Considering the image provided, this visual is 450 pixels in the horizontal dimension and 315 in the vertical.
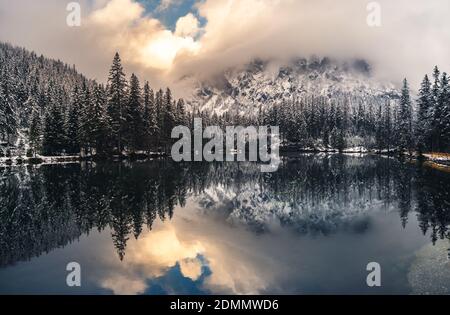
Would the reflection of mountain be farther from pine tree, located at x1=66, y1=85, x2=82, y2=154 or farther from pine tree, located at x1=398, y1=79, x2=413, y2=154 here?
pine tree, located at x1=398, y1=79, x2=413, y2=154

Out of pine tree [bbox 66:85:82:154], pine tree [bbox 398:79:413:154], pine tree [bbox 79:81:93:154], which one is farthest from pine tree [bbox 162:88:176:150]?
pine tree [bbox 398:79:413:154]

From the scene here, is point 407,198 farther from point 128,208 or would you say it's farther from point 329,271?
point 128,208

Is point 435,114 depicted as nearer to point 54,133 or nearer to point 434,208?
point 434,208

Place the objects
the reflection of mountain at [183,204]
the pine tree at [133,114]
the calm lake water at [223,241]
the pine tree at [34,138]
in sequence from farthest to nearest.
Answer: the pine tree at [133,114], the pine tree at [34,138], the reflection of mountain at [183,204], the calm lake water at [223,241]

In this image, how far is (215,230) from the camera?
21281 mm

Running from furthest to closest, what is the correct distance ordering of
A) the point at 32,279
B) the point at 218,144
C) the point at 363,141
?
the point at 363,141
the point at 218,144
the point at 32,279

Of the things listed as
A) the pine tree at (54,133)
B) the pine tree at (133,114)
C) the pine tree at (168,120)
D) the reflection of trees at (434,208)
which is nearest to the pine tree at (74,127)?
the pine tree at (54,133)

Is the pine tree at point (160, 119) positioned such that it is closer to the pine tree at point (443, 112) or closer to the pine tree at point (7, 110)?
the pine tree at point (7, 110)

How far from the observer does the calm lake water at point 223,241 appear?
42.8 ft

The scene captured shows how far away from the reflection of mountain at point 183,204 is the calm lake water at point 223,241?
96mm

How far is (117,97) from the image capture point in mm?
80500

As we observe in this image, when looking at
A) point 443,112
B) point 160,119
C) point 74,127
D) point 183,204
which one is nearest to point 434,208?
point 183,204

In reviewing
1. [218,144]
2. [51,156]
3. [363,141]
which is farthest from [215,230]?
[363,141]
